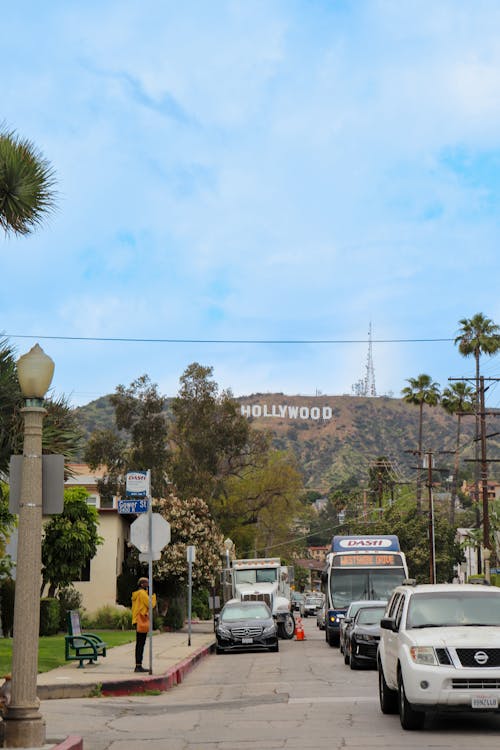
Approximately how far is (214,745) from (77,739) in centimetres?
163

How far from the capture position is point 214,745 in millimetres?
11242

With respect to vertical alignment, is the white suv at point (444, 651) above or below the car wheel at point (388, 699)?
above

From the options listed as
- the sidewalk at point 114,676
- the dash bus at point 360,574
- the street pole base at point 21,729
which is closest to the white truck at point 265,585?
the dash bus at point 360,574

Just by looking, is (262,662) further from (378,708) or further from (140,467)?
(140,467)

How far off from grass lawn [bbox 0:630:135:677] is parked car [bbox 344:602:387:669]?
619cm

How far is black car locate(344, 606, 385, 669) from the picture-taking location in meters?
21.7

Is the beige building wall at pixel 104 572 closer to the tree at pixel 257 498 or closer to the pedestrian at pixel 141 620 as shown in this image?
the tree at pixel 257 498

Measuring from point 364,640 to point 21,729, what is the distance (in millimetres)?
12997

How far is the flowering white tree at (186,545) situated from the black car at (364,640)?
24.9 m

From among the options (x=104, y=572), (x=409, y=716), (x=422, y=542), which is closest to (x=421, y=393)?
(x=422, y=542)

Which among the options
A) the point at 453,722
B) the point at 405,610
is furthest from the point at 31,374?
the point at 453,722

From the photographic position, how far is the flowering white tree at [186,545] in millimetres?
46719

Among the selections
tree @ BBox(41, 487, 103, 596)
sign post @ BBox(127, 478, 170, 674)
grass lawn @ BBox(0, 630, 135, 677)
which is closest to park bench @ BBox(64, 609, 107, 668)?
grass lawn @ BBox(0, 630, 135, 677)

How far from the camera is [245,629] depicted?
28.8 m
